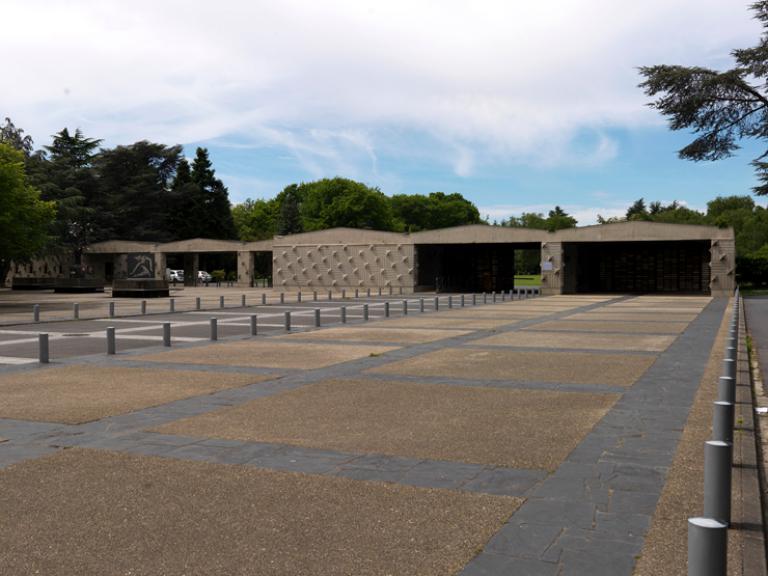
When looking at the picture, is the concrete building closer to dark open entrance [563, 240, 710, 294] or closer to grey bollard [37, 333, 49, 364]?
dark open entrance [563, 240, 710, 294]

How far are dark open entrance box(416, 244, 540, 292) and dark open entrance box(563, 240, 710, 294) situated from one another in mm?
5042

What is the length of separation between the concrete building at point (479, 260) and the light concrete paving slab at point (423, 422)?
40.2 m

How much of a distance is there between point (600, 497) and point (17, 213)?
37.2 metres

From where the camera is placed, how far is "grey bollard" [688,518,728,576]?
10.1 ft

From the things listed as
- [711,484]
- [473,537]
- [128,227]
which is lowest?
[473,537]

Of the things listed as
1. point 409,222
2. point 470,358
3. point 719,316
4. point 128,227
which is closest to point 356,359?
point 470,358

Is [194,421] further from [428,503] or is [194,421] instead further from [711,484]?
[711,484]

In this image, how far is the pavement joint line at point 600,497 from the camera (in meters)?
4.21

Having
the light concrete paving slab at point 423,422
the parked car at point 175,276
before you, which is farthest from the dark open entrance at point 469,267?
the light concrete paving slab at point 423,422

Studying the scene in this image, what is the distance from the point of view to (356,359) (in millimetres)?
13492

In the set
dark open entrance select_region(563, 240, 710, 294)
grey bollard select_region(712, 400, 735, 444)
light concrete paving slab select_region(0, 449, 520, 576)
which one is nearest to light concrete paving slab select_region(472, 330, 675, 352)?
grey bollard select_region(712, 400, 735, 444)

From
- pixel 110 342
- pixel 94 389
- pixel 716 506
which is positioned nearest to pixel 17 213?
pixel 110 342

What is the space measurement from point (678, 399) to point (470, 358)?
4.86m

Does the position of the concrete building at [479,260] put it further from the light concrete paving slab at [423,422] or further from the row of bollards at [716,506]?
the row of bollards at [716,506]
